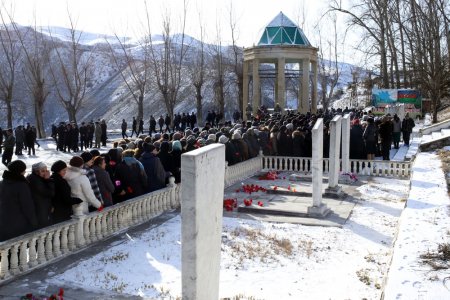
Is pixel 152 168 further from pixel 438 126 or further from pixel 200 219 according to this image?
pixel 438 126

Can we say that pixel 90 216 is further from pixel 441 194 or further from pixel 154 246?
pixel 441 194

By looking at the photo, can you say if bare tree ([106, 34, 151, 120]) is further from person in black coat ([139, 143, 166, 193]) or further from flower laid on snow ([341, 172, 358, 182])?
person in black coat ([139, 143, 166, 193])

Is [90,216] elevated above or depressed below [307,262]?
above

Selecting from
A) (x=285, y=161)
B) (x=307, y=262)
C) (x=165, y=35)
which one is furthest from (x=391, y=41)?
(x=307, y=262)

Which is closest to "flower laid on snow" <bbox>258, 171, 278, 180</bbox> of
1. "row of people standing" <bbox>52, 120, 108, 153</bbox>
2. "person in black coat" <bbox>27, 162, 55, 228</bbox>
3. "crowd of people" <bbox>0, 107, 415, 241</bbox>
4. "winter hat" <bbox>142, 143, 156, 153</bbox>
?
"crowd of people" <bbox>0, 107, 415, 241</bbox>

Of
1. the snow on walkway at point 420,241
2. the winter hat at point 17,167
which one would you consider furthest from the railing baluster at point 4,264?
the snow on walkway at point 420,241

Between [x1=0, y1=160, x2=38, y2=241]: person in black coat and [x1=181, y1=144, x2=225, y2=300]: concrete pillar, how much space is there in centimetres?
363

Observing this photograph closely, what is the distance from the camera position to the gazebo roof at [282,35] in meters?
32.2

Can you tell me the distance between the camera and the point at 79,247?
8.32 metres

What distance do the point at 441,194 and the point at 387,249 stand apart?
1881mm

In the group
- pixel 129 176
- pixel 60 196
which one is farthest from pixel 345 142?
pixel 60 196

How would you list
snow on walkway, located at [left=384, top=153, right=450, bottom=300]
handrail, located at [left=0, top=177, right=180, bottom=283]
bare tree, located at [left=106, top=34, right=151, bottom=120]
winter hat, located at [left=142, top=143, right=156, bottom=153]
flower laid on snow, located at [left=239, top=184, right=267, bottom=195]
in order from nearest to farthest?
snow on walkway, located at [left=384, top=153, right=450, bottom=300] → handrail, located at [left=0, top=177, right=180, bottom=283] → winter hat, located at [left=142, top=143, right=156, bottom=153] → flower laid on snow, located at [left=239, top=184, right=267, bottom=195] → bare tree, located at [left=106, top=34, right=151, bottom=120]

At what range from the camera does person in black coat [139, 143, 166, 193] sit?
10.6 metres

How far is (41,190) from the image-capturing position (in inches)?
289
